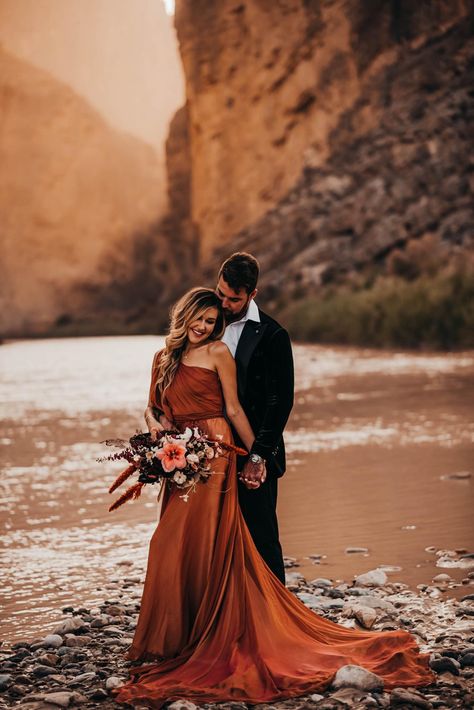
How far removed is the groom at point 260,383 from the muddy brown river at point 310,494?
142 cm

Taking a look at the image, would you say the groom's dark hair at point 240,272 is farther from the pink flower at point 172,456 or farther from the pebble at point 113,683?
the pebble at point 113,683

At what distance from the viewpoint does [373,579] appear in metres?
5.89

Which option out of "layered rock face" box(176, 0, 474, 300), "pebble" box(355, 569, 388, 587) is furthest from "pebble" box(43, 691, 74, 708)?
"layered rock face" box(176, 0, 474, 300)

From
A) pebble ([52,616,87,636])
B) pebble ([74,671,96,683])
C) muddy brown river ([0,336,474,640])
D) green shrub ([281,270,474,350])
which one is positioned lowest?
pebble ([74,671,96,683])

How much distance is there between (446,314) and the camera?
31172 mm

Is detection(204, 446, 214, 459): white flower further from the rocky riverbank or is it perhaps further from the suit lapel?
the rocky riverbank

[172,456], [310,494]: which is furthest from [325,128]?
[172,456]

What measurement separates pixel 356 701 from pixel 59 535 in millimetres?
4076

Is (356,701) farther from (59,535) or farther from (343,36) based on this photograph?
(343,36)

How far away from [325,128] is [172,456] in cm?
5521

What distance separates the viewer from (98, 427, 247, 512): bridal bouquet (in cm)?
449

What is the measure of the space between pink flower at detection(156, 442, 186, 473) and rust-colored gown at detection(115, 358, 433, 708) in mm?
239

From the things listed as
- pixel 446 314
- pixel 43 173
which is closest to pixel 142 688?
pixel 446 314

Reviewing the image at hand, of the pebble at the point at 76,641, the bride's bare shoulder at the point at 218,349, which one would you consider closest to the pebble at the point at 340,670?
the pebble at the point at 76,641
